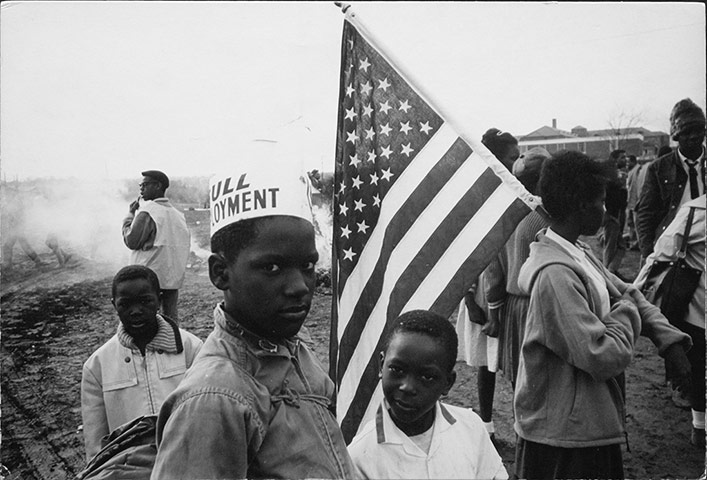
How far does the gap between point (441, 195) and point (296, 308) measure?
1201mm

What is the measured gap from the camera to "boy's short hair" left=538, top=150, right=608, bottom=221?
7.47 ft

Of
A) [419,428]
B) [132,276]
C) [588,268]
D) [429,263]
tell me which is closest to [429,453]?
[419,428]

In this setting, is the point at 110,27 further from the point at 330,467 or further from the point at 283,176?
the point at 330,467

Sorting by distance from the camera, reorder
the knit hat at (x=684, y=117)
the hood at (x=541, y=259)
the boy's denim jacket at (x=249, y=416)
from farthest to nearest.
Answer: the knit hat at (x=684, y=117) < the hood at (x=541, y=259) < the boy's denim jacket at (x=249, y=416)

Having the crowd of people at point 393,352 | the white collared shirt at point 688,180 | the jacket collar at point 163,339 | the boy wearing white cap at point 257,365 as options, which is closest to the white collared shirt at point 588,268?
the crowd of people at point 393,352

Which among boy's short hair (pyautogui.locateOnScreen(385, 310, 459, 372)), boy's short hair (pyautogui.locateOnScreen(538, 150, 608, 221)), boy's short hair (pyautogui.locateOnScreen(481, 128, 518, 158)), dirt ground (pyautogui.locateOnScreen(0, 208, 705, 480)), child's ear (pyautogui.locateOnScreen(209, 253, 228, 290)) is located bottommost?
dirt ground (pyautogui.locateOnScreen(0, 208, 705, 480))

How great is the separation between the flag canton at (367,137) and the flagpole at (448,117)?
0.03 meters

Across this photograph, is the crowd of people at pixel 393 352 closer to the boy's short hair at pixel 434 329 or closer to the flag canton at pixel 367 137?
the boy's short hair at pixel 434 329

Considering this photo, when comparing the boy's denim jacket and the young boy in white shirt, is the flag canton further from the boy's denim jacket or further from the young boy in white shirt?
the boy's denim jacket

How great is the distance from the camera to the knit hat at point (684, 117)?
3318 millimetres

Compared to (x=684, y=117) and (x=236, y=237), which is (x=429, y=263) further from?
(x=684, y=117)

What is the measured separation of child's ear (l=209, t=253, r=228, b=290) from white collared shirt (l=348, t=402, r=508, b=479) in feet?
2.68

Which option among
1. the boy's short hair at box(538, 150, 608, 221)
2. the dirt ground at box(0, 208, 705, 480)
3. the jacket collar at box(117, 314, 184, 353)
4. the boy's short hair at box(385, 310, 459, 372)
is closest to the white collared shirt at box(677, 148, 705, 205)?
the dirt ground at box(0, 208, 705, 480)

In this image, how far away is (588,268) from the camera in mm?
2260
